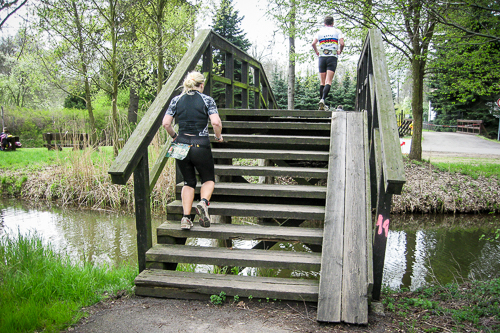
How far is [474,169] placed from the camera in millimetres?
11477

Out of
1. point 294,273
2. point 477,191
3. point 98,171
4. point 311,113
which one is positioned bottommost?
point 294,273

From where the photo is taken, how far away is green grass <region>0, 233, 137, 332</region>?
2.81m

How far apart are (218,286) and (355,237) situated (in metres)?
1.32

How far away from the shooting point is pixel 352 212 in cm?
364

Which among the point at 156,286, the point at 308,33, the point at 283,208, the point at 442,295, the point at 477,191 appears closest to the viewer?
the point at 156,286

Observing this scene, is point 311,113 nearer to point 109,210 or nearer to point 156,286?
point 156,286

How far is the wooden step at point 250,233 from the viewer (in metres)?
3.56

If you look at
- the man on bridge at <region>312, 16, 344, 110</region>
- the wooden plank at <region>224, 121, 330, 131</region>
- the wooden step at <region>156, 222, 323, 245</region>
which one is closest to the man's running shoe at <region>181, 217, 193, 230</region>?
the wooden step at <region>156, 222, 323, 245</region>

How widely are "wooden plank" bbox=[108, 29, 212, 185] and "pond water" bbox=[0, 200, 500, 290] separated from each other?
224cm

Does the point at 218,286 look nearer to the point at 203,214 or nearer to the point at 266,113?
the point at 203,214

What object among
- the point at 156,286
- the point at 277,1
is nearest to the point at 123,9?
the point at 277,1

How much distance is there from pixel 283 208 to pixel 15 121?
2159cm

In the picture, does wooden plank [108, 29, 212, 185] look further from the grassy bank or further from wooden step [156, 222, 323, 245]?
the grassy bank

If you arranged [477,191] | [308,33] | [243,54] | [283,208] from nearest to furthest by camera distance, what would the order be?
[283,208], [243,54], [477,191], [308,33]
